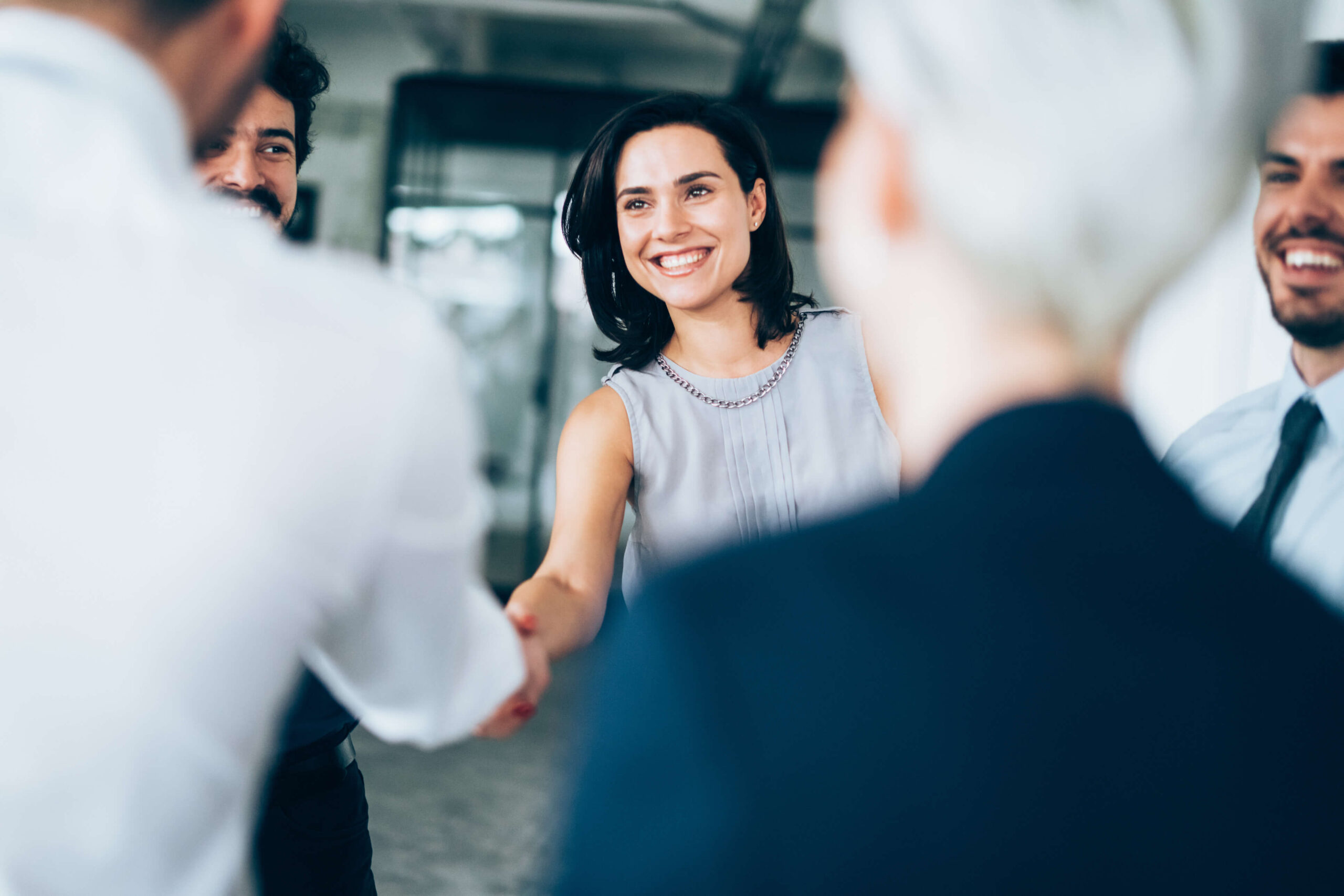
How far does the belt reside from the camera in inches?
53.1

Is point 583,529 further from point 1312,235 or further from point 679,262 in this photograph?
point 1312,235

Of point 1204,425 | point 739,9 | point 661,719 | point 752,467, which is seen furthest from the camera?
point 739,9

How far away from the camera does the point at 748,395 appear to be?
1653 mm

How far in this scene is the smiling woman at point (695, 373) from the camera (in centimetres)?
157

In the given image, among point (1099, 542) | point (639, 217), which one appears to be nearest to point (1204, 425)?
point (639, 217)

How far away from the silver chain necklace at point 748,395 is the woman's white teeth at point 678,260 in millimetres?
154

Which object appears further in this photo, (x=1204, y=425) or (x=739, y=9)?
(x=739, y=9)

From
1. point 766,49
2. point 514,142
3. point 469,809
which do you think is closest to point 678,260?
point 469,809

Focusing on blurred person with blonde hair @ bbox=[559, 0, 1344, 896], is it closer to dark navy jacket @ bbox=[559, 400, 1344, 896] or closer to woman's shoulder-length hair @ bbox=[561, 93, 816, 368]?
dark navy jacket @ bbox=[559, 400, 1344, 896]

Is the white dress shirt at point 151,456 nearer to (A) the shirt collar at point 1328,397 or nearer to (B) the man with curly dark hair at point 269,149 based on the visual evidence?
(B) the man with curly dark hair at point 269,149

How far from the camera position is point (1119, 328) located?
1.78ft

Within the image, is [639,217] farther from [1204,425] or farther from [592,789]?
[592,789]

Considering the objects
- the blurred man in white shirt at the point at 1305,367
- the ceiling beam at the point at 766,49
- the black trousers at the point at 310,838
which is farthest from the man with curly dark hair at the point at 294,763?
the ceiling beam at the point at 766,49

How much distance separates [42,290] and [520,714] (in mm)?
722
